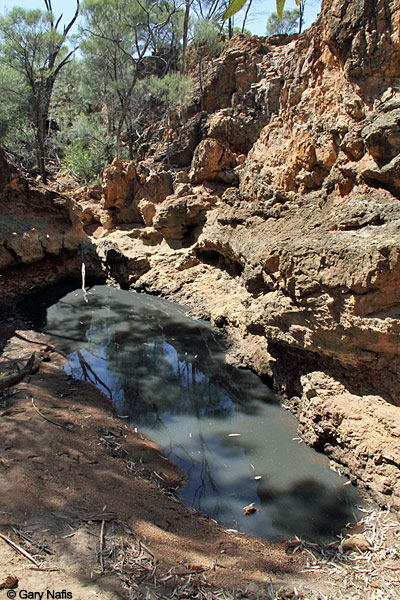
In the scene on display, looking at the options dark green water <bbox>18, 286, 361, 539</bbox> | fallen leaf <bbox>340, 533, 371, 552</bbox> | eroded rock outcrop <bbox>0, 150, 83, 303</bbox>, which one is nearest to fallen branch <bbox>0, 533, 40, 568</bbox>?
dark green water <bbox>18, 286, 361, 539</bbox>

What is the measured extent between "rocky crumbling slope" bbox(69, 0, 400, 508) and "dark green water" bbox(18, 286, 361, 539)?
350 mm

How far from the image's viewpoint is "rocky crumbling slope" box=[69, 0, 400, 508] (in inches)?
161

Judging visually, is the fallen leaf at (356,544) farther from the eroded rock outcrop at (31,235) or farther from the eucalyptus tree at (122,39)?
the eucalyptus tree at (122,39)

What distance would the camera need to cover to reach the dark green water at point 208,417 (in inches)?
145

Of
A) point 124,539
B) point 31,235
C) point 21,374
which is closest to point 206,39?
point 31,235

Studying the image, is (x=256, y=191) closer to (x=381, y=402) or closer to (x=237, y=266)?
(x=237, y=266)

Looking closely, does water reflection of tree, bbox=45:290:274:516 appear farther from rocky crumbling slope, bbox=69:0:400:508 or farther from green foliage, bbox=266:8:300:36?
green foliage, bbox=266:8:300:36

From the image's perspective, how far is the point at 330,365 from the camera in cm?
482

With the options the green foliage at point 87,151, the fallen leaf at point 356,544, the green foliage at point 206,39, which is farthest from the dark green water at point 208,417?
the green foliage at point 206,39

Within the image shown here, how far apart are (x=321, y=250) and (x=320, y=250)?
0.01 metres

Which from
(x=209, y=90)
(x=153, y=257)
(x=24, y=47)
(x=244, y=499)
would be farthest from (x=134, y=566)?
(x=24, y=47)

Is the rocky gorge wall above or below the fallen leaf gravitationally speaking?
above

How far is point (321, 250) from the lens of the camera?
15.0 ft

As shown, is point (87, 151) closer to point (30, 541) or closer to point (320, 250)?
point (320, 250)
